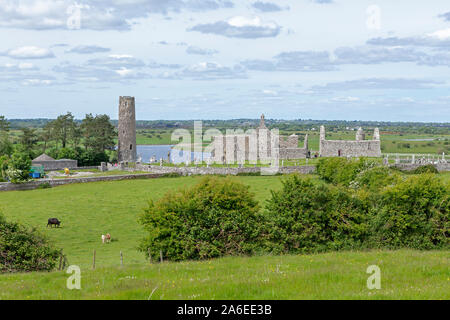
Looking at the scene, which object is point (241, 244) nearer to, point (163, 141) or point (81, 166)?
point (81, 166)

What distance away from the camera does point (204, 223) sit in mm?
20906

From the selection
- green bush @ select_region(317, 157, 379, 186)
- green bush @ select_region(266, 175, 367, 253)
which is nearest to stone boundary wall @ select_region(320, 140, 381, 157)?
green bush @ select_region(317, 157, 379, 186)

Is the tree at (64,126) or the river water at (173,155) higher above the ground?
the tree at (64,126)

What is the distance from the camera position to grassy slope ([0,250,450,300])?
36.0 ft

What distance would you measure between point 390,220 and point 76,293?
15.2 m

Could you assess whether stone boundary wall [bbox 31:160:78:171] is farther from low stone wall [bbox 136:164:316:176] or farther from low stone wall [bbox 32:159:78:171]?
low stone wall [bbox 136:164:316:176]

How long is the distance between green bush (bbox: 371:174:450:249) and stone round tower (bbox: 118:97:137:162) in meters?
51.3

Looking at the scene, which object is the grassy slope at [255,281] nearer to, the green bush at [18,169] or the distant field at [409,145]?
the green bush at [18,169]

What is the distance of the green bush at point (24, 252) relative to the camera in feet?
58.4

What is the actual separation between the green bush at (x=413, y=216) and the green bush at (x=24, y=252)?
13.5 meters

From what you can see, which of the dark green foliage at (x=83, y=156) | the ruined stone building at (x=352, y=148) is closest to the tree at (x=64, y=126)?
the dark green foliage at (x=83, y=156)
